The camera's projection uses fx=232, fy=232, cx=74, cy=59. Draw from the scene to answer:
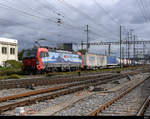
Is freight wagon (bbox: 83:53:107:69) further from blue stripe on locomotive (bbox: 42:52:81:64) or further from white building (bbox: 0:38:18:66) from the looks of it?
white building (bbox: 0:38:18:66)

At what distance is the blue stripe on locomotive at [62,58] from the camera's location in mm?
30447

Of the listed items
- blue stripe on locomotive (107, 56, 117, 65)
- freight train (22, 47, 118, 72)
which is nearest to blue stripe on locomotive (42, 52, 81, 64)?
freight train (22, 47, 118, 72)

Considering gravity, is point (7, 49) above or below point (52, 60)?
above

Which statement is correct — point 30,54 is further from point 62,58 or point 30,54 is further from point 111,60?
point 111,60

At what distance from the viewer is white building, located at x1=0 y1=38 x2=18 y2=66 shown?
185 feet

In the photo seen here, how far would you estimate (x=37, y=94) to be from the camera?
13461 mm

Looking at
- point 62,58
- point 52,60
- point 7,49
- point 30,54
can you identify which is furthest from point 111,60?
point 30,54

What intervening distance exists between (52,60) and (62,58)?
10.1ft

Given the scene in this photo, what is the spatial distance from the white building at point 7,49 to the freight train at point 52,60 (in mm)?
22001

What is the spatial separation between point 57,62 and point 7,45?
98.1 feet

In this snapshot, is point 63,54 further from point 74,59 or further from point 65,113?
point 65,113

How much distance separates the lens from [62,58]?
33.9 m

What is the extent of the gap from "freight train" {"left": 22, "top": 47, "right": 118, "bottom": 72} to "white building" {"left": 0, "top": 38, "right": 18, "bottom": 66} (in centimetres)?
2200

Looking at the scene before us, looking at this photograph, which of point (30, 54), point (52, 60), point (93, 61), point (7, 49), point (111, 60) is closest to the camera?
point (30, 54)
